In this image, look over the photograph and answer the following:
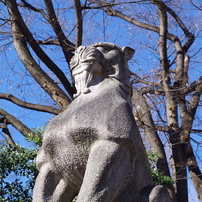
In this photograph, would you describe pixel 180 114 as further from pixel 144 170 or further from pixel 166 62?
pixel 144 170

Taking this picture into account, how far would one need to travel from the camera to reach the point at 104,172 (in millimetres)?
2645

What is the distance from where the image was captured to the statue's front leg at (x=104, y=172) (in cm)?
262

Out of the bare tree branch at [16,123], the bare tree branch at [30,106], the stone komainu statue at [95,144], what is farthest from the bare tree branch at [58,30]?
the stone komainu statue at [95,144]

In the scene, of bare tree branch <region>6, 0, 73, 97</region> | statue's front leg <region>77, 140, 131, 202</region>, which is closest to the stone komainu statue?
statue's front leg <region>77, 140, 131, 202</region>

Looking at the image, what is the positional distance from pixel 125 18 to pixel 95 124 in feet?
19.9

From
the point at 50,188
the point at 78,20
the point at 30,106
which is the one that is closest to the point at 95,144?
the point at 50,188

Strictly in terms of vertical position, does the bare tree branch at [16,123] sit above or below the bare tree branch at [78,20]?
below

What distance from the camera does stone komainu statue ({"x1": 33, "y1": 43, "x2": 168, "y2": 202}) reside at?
2.68 metres

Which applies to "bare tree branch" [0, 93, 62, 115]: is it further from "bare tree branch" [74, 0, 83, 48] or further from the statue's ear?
the statue's ear

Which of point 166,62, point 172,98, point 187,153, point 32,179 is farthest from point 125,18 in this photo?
point 32,179

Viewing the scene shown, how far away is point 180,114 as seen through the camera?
293 inches

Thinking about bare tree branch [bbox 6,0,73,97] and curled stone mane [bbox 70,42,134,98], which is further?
bare tree branch [bbox 6,0,73,97]

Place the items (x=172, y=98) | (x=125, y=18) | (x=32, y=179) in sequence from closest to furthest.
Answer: (x=32, y=179) < (x=172, y=98) < (x=125, y=18)

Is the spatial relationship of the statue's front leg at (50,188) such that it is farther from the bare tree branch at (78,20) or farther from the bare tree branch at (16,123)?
the bare tree branch at (78,20)
